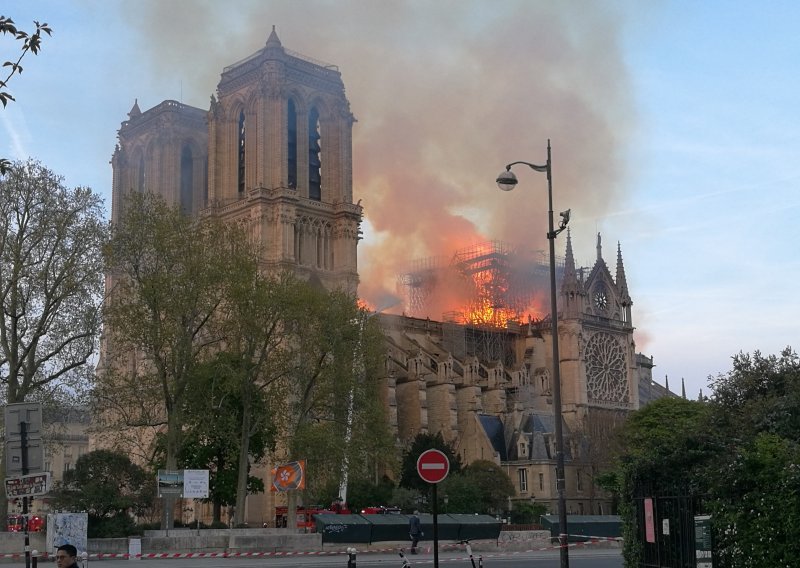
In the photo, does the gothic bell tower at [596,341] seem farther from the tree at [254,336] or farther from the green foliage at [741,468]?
the green foliage at [741,468]

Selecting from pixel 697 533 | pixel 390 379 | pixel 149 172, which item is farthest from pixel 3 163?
pixel 149 172

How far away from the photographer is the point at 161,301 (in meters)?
44.4

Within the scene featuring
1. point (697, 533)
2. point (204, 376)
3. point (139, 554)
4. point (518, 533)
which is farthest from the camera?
point (518, 533)

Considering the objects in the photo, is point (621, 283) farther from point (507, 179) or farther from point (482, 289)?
point (507, 179)

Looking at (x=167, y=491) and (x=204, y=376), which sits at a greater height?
(x=204, y=376)

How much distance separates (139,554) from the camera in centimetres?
3759

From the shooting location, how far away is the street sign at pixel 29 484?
16141 millimetres

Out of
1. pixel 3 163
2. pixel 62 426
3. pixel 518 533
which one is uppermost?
pixel 3 163

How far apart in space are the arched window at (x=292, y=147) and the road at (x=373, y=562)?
176 ft

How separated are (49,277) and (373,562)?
16.4 meters

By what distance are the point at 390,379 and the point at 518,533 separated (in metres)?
39.0

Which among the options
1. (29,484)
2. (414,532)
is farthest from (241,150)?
(29,484)

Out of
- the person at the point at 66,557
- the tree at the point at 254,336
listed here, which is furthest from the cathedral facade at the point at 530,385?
the person at the point at 66,557

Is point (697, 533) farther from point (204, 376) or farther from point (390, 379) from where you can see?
point (390, 379)
